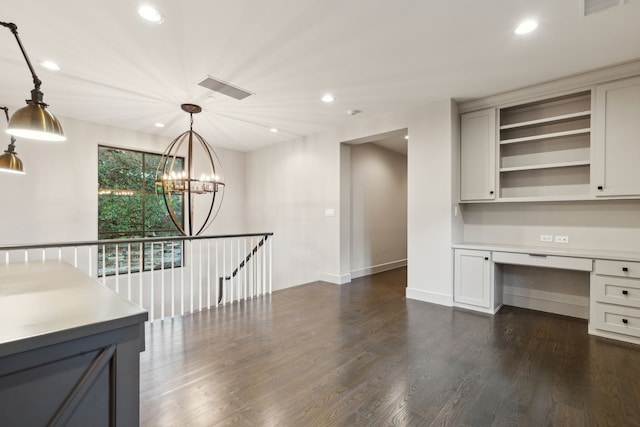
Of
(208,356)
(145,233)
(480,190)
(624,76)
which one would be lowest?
(208,356)

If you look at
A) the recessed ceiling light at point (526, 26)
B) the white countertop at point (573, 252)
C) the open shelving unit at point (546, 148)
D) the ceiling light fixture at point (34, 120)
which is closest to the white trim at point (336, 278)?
the white countertop at point (573, 252)

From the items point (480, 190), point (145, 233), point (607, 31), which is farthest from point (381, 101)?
point (145, 233)

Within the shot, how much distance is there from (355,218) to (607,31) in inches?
164

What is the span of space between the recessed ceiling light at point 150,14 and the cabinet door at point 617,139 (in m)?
4.40

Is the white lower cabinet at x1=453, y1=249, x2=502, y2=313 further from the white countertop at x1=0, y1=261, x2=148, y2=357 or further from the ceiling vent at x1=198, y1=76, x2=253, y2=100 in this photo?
the white countertop at x1=0, y1=261, x2=148, y2=357

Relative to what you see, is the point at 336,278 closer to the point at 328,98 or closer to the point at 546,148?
the point at 328,98

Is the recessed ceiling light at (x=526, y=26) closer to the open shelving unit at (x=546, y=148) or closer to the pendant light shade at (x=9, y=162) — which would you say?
the open shelving unit at (x=546, y=148)

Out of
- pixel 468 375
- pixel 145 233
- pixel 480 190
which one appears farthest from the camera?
pixel 145 233

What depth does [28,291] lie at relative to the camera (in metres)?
1.55

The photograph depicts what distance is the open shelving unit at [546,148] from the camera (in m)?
3.56

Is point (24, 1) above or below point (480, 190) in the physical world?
above

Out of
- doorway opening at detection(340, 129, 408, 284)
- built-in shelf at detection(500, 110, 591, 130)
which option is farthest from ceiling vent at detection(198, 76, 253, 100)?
built-in shelf at detection(500, 110, 591, 130)

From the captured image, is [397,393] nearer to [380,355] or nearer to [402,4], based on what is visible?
[380,355]

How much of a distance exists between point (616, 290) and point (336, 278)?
361 cm
